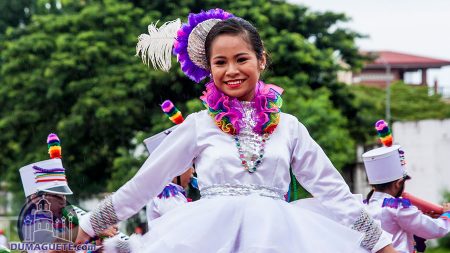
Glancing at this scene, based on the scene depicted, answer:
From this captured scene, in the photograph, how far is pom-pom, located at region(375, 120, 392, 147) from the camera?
7.09m

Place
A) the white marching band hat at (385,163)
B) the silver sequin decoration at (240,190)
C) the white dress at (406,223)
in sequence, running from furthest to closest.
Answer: the white marching band hat at (385,163) → the white dress at (406,223) → the silver sequin decoration at (240,190)

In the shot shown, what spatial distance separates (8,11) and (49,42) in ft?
21.9

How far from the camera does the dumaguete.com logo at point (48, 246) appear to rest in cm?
511

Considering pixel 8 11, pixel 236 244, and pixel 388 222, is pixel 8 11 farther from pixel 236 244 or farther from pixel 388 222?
pixel 236 244

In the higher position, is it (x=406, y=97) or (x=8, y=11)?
(x=8, y=11)

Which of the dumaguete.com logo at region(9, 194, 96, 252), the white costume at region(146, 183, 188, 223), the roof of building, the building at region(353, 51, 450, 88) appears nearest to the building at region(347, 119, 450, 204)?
the white costume at region(146, 183, 188, 223)

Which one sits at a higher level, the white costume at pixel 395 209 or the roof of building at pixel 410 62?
the roof of building at pixel 410 62

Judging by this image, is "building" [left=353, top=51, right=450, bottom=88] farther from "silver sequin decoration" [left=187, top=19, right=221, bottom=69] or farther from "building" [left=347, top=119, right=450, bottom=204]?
"silver sequin decoration" [left=187, top=19, right=221, bottom=69]

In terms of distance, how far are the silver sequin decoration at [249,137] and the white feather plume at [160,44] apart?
55 centimetres

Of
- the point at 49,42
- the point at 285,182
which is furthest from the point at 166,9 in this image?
the point at 285,182

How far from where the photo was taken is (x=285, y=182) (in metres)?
4.62

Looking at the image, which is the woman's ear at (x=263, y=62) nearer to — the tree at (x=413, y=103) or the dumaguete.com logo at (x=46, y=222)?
the dumaguete.com logo at (x=46, y=222)

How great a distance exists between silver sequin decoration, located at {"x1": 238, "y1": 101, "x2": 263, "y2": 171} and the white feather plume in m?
0.55

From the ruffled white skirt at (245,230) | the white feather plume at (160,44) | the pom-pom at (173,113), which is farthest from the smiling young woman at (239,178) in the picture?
the pom-pom at (173,113)
